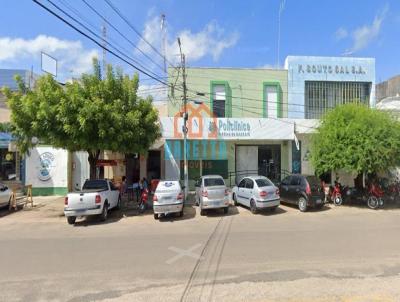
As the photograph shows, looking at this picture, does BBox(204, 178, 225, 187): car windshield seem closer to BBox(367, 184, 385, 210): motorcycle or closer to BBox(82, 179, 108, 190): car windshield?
BBox(82, 179, 108, 190): car windshield

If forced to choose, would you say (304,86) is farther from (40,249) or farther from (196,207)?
(40,249)

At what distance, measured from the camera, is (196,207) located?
16922 millimetres

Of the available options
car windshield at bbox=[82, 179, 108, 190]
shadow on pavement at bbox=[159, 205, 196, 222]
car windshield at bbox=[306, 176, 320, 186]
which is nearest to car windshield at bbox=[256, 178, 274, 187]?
car windshield at bbox=[306, 176, 320, 186]

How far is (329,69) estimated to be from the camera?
25344mm

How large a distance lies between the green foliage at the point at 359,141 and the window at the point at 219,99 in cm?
930

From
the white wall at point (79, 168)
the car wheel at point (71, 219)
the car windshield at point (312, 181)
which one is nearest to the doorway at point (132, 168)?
the white wall at point (79, 168)

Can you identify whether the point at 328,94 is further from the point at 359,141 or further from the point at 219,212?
the point at 219,212

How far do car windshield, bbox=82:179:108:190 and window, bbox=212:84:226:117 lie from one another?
11.9 m

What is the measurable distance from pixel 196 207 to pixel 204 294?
444 inches

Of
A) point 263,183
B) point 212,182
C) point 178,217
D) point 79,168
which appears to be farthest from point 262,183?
point 79,168

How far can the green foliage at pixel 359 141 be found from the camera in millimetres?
15430

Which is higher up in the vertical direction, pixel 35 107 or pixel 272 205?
pixel 35 107

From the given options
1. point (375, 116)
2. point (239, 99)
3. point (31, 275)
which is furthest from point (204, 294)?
point (239, 99)

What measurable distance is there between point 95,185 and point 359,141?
12.5 metres
